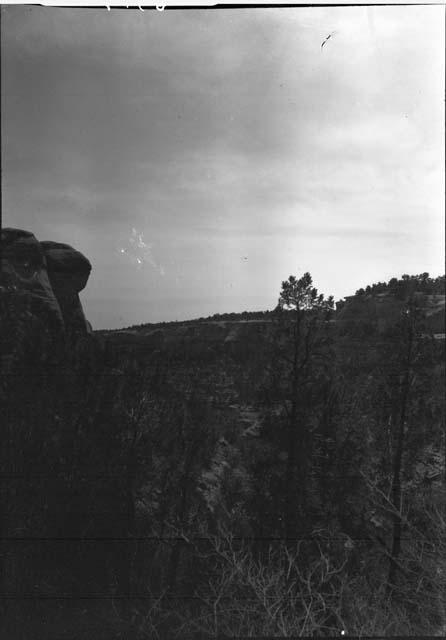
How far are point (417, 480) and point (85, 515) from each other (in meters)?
1.83

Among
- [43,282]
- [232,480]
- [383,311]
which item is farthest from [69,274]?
[383,311]

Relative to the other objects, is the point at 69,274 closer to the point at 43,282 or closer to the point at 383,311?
the point at 43,282

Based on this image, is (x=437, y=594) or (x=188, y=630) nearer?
(x=188, y=630)

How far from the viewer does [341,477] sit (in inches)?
112

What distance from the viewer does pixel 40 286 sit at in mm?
2729

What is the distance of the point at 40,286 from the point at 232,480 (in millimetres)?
1474

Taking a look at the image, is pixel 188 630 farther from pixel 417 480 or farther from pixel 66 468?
pixel 417 480

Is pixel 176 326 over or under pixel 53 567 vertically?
over

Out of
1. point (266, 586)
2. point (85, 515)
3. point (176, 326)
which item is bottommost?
point (266, 586)

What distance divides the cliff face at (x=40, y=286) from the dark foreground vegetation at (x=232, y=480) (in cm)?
5

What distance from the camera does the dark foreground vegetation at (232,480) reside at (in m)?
2.64

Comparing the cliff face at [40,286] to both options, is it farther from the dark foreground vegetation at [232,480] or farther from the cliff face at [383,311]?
the cliff face at [383,311]

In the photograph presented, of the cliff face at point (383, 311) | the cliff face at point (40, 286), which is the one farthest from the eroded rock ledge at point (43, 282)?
the cliff face at point (383, 311)

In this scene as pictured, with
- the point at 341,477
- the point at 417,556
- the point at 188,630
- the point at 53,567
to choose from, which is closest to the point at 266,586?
the point at 188,630
